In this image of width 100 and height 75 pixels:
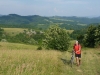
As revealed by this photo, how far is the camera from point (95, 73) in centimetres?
1761

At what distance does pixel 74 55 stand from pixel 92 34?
5403 cm

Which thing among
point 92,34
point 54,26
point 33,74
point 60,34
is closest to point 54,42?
point 60,34

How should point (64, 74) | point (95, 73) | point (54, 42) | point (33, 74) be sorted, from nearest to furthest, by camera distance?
1. point (33, 74)
2. point (64, 74)
3. point (95, 73)
4. point (54, 42)

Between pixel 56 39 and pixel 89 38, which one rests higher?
pixel 56 39

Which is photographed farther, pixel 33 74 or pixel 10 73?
pixel 33 74

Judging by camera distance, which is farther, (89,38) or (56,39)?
(89,38)

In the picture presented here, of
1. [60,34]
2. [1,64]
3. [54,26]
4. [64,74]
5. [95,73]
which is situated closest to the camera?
[1,64]

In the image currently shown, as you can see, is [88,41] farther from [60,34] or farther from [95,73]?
[95,73]

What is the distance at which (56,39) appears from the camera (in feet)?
203

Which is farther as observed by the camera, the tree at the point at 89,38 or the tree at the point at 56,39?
the tree at the point at 89,38

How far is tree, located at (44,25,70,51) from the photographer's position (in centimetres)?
5922

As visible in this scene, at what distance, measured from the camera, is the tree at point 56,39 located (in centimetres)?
5922

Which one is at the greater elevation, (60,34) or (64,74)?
(64,74)

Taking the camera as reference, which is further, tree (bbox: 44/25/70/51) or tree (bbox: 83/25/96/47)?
tree (bbox: 83/25/96/47)
